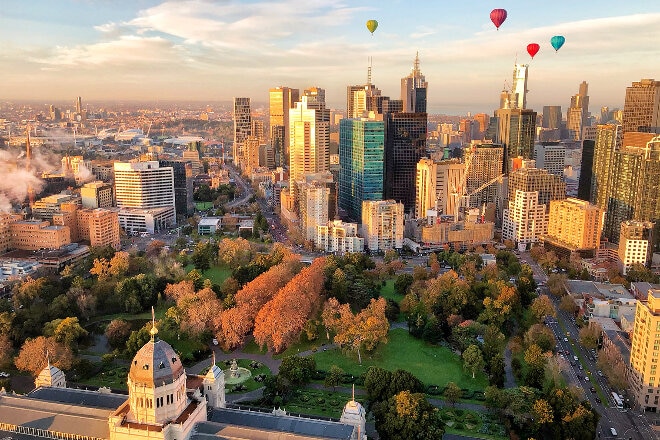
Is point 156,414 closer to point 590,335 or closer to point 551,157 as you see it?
point 590,335

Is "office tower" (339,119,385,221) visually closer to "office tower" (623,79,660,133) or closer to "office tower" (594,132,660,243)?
"office tower" (594,132,660,243)

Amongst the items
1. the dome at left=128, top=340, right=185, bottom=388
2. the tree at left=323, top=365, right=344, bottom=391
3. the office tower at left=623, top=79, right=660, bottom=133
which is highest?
the office tower at left=623, top=79, right=660, bottom=133

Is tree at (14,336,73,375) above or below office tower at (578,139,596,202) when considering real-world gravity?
below

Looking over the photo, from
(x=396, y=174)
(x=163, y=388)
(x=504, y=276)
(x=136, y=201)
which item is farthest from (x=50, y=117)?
(x=163, y=388)

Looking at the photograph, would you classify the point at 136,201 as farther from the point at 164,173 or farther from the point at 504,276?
the point at 504,276

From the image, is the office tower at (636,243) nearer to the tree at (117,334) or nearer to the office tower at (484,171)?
the office tower at (484,171)

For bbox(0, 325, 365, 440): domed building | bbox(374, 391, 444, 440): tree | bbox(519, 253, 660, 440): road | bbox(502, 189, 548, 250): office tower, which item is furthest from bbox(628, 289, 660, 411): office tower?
bbox(502, 189, 548, 250): office tower

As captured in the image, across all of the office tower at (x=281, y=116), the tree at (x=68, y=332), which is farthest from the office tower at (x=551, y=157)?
the tree at (x=68, y=332)
